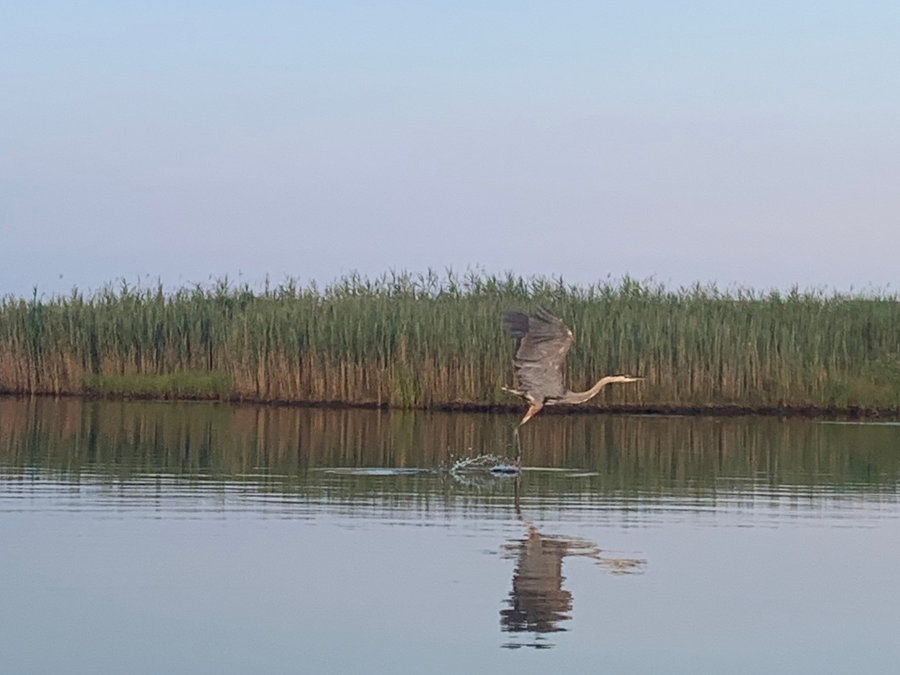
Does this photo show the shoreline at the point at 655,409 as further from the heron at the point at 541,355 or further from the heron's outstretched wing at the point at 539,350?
the heron's outstretched wing at the point at 539,350

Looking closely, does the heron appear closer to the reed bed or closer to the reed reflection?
the reed reflection

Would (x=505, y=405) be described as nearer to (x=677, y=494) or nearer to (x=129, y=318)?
(x=129, y=318)

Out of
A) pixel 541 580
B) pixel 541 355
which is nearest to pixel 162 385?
pixel 541 355

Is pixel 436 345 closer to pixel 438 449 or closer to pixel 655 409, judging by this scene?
pixel 655 409

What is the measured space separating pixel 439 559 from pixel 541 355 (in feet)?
15.9

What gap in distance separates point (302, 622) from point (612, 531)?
3.96 m

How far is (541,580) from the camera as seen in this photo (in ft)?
30.5

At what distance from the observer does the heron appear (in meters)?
14.4

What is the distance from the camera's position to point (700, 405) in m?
25.6

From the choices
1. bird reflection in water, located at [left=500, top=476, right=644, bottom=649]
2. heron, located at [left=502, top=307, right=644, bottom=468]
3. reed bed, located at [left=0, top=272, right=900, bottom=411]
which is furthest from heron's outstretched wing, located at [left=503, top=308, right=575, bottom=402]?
reed bed, located at [left=0, top=272, right=900, bottom=411]

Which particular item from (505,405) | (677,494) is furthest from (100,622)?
(505,405)

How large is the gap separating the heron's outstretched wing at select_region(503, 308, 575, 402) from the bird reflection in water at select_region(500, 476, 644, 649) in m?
2.72

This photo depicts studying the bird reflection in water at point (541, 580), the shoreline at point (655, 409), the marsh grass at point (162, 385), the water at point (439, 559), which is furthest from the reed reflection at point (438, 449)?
the bird reflection in water at point (541, 580)

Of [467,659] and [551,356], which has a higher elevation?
[551,356]
